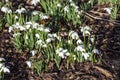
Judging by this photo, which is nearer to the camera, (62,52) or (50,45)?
(62,52)

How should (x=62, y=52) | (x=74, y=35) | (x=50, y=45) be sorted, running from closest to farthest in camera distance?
(x=62, y=52), (x=50, y=45), (x=74, y=35)

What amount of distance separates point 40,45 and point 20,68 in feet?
1.20

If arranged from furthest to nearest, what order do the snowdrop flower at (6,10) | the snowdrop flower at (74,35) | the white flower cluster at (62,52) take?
the snowdrop flower at (6,10) → the snowdrop flower at (74,35) → the white flower cluster at (62,52)

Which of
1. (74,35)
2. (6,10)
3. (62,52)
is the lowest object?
(62,52)

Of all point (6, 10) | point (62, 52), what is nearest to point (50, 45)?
point (62, 52)

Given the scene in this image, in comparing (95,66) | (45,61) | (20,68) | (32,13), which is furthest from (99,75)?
(32,13)

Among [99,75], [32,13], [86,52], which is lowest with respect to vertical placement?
[99,75]

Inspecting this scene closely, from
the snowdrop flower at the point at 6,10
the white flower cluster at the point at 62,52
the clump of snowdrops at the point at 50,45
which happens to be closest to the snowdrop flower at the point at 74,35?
the clump of snowdrops at the point at 50,45

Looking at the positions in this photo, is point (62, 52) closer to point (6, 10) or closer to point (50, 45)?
point (50, 45)

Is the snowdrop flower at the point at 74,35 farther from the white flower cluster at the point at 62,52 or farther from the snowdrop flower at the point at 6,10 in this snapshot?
the snowdrop flower at the point at 6,10

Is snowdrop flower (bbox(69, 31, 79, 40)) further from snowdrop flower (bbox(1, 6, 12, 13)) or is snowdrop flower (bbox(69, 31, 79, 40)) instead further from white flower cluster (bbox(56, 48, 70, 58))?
snowdrop flower (bbox(1, 6, 12, 13))

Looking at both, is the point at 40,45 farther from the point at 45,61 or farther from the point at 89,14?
the point at 89,14

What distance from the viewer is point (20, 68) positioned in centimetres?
389

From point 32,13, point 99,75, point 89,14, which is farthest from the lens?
point 89,14
